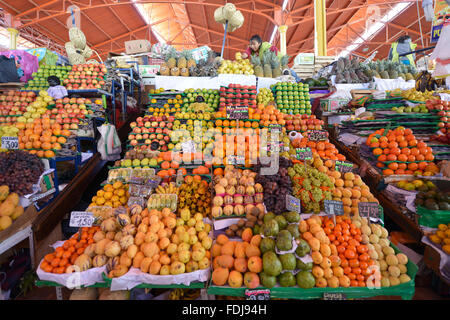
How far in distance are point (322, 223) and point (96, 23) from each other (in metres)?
18.7

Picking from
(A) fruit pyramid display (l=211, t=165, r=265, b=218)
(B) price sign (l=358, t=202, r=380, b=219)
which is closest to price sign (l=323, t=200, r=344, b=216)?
(B) price sign (l=358, t=202, r=380, b=219)

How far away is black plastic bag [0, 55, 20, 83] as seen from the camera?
478 centimetres

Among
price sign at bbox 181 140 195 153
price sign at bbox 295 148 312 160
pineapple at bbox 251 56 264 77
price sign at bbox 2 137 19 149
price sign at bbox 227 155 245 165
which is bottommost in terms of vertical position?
price sign at bbox 227 155 245 165

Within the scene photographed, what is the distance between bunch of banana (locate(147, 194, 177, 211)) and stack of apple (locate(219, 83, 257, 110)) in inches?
89.9

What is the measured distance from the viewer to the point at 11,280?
2189 mm

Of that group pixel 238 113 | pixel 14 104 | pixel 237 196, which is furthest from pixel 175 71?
pixel 237 196

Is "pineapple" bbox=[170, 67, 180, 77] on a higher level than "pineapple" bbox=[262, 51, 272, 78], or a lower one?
lower

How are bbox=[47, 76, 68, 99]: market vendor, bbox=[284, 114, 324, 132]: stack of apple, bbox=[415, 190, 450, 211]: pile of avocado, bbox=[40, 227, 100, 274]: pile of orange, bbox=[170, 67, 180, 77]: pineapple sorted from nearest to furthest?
bbox=[40, 227, 100, 274]: pile of orange < bbox=[415, 190, 450, 211]: pile of avocado < bbox=[284, 114, 324, 132]: stack of apple < bbox=[47, 76, 68, 99]: market vendor < bbox=[170, 67, 180, 77]: pineapple

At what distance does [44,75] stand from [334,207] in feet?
20.7

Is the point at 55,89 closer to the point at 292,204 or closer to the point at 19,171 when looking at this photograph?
the point at 19,171

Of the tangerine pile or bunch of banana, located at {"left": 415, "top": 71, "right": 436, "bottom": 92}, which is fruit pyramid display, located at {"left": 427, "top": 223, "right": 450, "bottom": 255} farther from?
bunch of banana, located at {"left": 415, "top": 71, "right": 436, "bottom": 92}

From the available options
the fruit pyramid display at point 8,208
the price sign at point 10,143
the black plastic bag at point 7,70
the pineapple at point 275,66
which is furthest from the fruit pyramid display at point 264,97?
the black plastic bag at point 7,70

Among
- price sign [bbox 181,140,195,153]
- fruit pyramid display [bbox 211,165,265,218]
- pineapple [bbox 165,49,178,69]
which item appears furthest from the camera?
pineapple [bbox 165,49,178,69]
